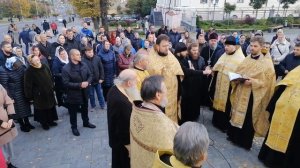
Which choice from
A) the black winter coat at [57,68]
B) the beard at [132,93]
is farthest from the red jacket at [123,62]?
the beard at [132,93]

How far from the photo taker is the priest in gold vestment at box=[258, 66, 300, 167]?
4289 millimetres

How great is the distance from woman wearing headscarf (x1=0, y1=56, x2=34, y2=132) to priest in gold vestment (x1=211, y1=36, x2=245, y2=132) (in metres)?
4.10

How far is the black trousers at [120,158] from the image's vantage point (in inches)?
147

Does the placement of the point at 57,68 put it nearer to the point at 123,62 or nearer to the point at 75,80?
the point at 75,80

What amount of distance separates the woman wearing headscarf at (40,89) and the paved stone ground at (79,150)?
39cm

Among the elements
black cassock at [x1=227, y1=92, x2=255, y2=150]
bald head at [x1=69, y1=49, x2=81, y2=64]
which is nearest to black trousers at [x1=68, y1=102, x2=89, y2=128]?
bald head at [x1=69, y1=49, x2=81, y2=64]

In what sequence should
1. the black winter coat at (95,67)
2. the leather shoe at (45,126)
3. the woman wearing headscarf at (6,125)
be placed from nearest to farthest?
the woman wearing headscarf at (6,125)
the leather shoe at (45,126)
the black winter coat at (95,67)

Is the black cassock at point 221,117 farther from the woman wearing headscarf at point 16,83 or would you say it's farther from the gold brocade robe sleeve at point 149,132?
the woman wearing headscarf at point 16,83

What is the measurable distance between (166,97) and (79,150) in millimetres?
3099

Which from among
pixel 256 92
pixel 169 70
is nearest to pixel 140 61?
pixel 169 70

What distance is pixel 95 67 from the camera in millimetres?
6965

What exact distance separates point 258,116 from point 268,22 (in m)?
33.3

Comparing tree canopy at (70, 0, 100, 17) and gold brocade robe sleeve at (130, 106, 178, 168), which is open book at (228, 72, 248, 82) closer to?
gold brocade robe sleeve at (130, 106, 178, 168)

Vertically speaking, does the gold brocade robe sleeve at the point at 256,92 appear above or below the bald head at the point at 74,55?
below
